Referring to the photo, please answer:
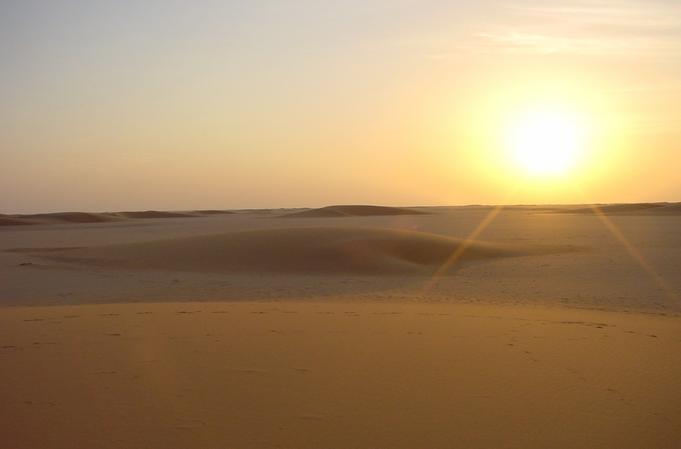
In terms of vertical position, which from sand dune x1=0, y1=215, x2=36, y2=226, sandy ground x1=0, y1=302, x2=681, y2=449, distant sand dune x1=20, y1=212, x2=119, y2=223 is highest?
distant sand dune x1=20, y1=212, x2=119, y2=223

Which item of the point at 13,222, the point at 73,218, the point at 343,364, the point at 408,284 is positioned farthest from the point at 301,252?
the point at 73,218

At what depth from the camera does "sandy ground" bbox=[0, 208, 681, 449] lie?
15.0ft

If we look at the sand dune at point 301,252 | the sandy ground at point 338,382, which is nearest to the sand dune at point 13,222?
the sand dune at point 301,252

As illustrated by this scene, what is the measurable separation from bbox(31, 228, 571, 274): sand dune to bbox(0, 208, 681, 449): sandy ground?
9.56 ft

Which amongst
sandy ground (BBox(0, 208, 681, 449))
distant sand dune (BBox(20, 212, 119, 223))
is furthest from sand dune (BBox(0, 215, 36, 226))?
sandy ground (BBox(0, 208, 681, 449))

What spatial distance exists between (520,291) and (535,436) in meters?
8.45

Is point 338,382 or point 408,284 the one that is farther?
point 408,284

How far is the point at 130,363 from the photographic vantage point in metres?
6.26

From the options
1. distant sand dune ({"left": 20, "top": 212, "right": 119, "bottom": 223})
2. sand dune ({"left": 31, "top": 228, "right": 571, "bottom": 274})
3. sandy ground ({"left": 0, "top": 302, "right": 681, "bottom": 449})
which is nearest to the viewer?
sandy ground ({"left": 0, "top": 302, "right": 681, "bottom": 449})

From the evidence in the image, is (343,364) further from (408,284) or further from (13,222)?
(13,222)

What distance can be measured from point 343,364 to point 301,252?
40.3 feet

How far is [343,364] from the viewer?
6.33m

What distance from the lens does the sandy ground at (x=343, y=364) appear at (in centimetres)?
457

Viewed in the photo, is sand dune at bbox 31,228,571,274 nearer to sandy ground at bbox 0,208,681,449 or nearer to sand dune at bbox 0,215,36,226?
sandy ground at bbox 0,208,681,449
